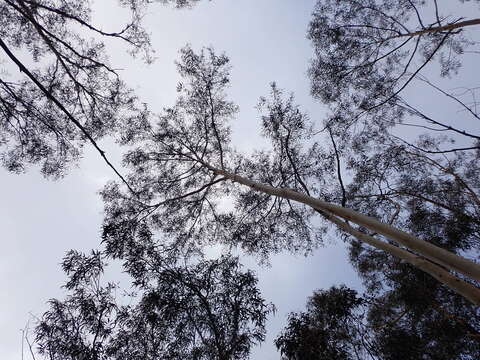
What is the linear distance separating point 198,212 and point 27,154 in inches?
162

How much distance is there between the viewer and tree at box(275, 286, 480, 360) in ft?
20.2

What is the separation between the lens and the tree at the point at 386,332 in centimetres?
614

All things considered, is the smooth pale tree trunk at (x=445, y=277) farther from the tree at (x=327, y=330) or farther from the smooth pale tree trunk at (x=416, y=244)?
the tree at (x=327, y=330)

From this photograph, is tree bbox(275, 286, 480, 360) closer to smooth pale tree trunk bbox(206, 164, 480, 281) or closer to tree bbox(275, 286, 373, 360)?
tree bbox(275, 286, 373, 360)

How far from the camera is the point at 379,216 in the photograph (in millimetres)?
7758

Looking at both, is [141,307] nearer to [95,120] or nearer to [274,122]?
[95,120]

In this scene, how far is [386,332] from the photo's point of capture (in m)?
6.84

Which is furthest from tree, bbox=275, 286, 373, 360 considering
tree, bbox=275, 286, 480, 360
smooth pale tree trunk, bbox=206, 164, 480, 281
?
smooth pale tree trunk, bbox=206, 164, 480, 281

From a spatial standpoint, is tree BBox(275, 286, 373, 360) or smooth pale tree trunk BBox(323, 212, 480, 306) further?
tree BBox(275, 286, 373, 360)

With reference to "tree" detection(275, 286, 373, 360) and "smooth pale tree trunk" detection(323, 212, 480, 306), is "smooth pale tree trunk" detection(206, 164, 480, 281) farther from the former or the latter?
"tree" detection(275, 286, 373, 360)

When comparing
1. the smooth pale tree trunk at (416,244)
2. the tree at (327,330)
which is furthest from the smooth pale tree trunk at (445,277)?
the tree at (327,330)

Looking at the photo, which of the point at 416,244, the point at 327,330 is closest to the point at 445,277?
the point at 416,244

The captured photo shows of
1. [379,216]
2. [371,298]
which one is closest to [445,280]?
[379,216]

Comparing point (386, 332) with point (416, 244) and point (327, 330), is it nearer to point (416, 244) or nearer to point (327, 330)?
point (327, 330)
